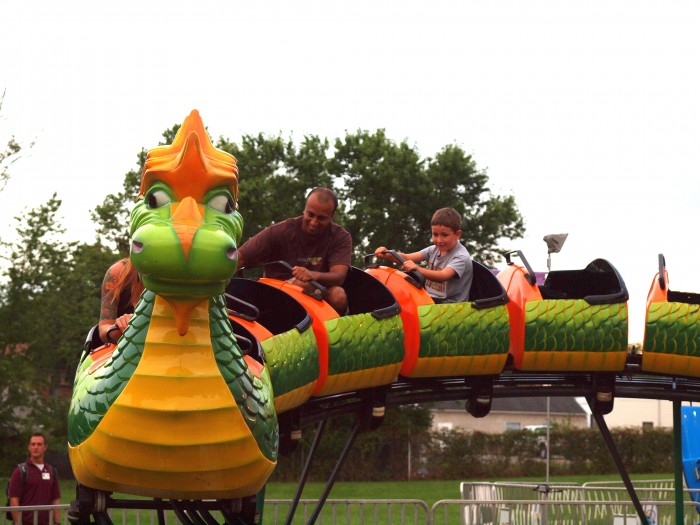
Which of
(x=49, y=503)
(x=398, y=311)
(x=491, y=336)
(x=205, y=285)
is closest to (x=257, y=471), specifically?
(x=205, y=285)

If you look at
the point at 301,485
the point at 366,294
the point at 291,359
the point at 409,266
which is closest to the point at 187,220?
the point at 291,359

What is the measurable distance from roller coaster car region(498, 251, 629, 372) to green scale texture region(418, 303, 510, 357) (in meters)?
0.16

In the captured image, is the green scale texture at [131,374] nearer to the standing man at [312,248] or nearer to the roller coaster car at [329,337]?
the roller coaster car at [329,337]

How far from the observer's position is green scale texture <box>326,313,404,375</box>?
491cm

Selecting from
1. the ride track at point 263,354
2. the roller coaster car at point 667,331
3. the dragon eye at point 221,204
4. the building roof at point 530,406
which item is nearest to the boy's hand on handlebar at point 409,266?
the ride track at point 263,354

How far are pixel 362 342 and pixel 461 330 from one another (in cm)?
92

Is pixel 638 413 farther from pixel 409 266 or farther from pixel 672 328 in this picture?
pixel 409 266

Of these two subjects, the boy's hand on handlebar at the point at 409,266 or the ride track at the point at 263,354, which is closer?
the ride track at the point at 263,354

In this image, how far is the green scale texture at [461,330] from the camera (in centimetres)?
571

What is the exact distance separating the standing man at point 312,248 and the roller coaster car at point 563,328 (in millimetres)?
1431

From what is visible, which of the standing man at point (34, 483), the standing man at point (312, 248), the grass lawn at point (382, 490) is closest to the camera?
the standing man at point (312, 248)

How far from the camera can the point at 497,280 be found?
616cm

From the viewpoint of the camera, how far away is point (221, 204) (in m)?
3.25

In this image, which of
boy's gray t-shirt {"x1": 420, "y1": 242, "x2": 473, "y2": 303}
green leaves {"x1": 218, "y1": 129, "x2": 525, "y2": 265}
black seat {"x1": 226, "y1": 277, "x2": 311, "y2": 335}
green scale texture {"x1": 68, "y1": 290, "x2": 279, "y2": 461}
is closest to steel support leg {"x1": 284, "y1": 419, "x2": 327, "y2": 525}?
boy's gray t-shirt {"x1": 420, "y1": 242, "x2": 473, "y2": 303}
